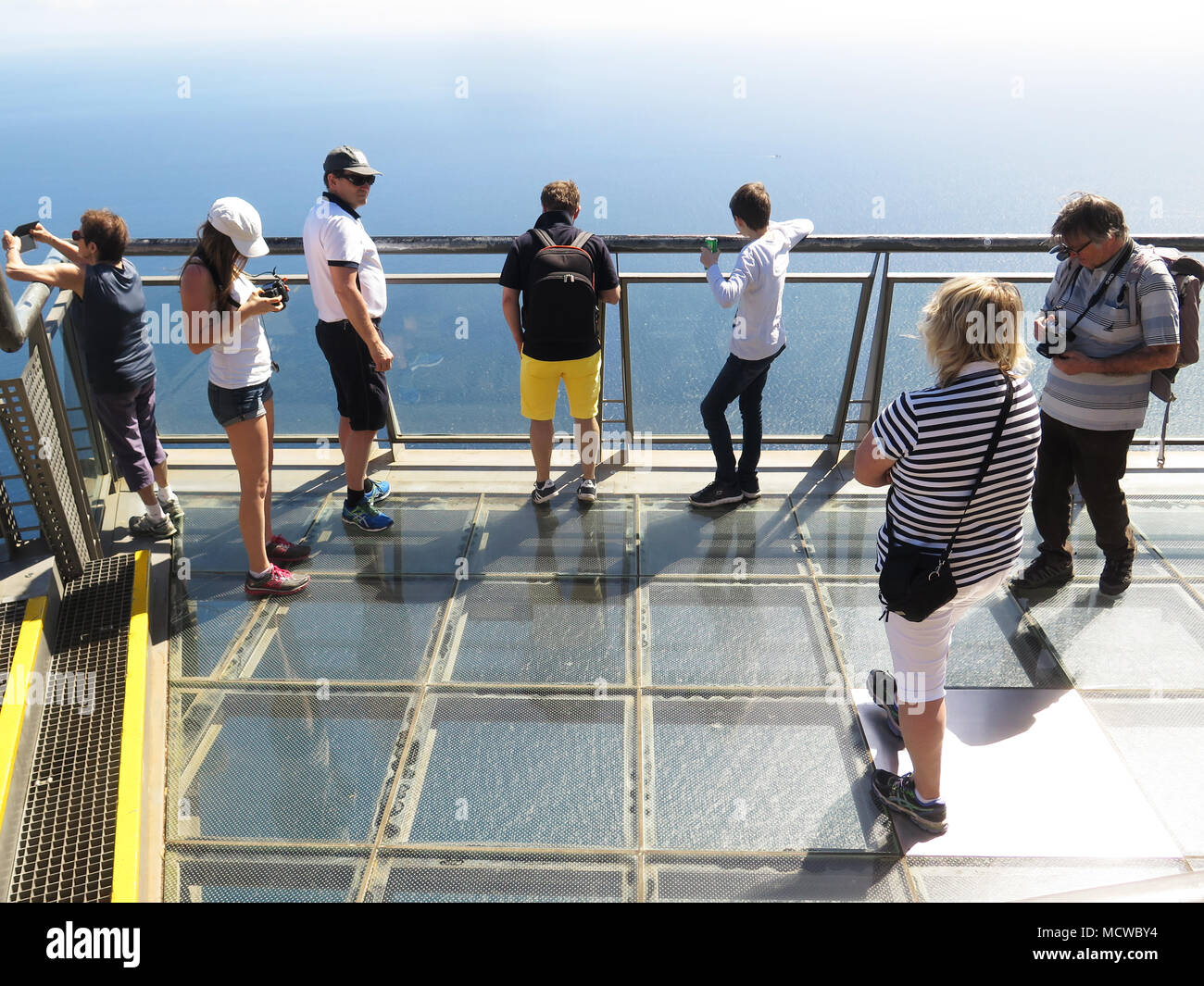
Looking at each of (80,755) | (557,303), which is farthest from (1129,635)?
(80,755)

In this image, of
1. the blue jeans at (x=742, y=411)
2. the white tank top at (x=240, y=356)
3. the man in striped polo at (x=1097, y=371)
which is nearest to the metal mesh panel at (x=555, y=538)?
the blue jeans at (x=742, y=411)

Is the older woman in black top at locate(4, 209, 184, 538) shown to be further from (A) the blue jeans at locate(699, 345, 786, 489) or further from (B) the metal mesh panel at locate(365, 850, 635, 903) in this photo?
(A) the blue jeans at locate(699, 345, 786, 489)

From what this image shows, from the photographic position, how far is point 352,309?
414cm

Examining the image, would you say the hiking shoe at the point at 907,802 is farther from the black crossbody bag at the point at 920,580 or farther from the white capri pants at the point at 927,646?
the black crossbody bag at the point at 920,580

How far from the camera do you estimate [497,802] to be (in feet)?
10.00

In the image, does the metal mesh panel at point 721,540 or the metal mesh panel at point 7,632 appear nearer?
the metal mesh panel at point 7,632

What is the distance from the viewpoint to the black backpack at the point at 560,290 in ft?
14.5

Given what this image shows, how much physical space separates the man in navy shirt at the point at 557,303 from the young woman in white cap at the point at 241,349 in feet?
4.17

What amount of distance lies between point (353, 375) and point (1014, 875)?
12.1ft

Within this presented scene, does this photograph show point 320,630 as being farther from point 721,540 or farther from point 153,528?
point 721,540

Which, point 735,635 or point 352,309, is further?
point 352,309

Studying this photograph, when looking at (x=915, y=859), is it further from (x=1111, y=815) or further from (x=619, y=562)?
(x=619, y=562)
